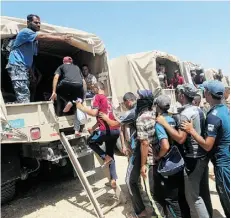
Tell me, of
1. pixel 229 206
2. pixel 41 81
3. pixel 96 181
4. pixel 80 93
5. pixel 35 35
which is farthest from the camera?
pixel 41 81

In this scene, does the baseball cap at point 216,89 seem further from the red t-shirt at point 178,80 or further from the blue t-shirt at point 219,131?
the red t-shirt at point 178,80

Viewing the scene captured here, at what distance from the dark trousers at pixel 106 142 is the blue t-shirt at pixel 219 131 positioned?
158 cm

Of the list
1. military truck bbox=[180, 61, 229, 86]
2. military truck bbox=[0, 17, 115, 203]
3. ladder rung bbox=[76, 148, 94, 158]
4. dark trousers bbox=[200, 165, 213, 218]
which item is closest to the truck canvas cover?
military truck bbox=[180, 61, 229, 86]

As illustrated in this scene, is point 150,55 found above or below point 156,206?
above

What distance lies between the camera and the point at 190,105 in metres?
3.28

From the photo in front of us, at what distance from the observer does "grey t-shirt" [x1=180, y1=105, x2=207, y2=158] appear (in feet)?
10.4

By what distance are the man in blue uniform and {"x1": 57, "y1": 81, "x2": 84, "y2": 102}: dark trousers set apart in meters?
2.02

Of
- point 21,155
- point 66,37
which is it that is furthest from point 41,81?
point 21,155

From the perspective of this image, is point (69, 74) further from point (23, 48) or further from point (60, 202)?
point (60, 202)

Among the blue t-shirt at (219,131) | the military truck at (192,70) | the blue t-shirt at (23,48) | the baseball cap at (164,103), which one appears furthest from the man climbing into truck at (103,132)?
the military truck at (192,70)

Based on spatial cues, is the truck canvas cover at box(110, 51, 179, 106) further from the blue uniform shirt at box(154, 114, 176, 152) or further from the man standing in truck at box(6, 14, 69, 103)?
the blue uniform shirt at box(154, 114, 176, 152)

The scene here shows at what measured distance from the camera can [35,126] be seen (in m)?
3.98

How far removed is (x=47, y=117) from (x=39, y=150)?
507mm

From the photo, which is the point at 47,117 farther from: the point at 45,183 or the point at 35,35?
the point at 45,183
